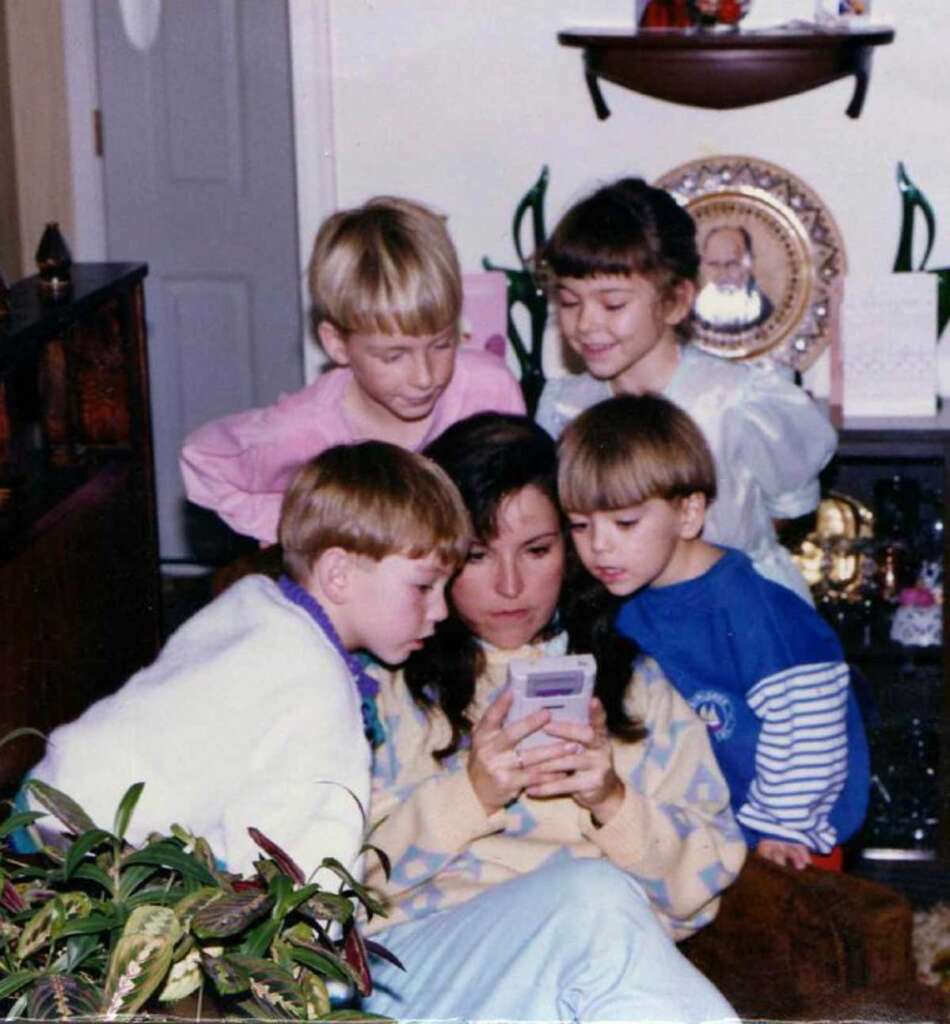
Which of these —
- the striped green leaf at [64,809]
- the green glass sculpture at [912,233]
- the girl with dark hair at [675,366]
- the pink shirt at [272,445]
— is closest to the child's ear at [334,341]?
the pink shirt at [272,445]

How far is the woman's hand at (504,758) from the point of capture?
6.92ft

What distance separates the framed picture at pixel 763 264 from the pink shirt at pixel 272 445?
3.86 feet

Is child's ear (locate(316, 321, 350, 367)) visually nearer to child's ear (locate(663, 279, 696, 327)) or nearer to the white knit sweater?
child's ear (locate(663, 279, 696, 327))

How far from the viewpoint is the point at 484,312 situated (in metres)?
3.77

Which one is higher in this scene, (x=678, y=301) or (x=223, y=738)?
(x=678, y=301)

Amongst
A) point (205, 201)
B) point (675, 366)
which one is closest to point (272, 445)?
point (675, 366)

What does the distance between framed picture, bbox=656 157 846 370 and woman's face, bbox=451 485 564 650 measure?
5.71 ft

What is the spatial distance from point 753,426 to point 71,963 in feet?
6.14

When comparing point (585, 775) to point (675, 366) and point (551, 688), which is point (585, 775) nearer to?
point (551, 688)

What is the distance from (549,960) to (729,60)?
91.1 inches

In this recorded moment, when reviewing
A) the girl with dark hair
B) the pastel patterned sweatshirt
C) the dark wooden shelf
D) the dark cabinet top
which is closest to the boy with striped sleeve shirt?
the pastel patterned sweatshirt

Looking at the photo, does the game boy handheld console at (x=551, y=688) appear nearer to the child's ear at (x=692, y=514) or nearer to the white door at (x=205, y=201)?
the child's ear at (x=692, y=514)

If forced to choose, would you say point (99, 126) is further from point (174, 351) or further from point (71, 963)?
point (71, 963)

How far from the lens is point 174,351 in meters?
5.20
